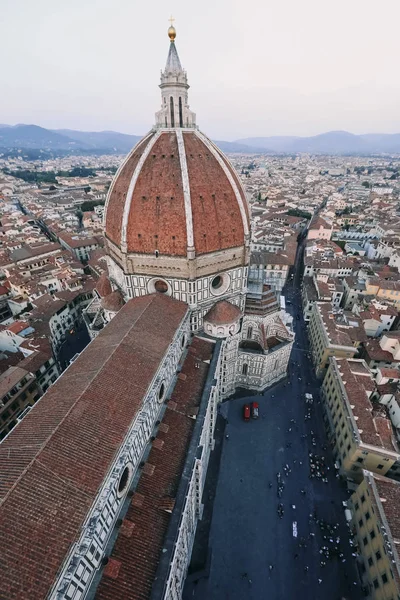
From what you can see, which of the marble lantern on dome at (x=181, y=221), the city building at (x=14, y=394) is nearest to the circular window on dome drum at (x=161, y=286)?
the marble lantern on dome at (x=181, y=221)

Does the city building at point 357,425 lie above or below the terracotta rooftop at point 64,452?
below

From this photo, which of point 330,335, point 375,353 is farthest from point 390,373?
point 330,335

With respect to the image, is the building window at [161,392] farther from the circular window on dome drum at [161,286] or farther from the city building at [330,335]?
the city building at [330,335]

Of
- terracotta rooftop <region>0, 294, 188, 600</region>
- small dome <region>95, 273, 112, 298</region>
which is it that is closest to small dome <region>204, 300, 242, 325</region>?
terracotta rooftop <region>0, 294, 188, 600</region>

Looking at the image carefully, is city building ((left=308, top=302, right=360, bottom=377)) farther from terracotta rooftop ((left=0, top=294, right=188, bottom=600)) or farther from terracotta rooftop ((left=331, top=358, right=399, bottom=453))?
terracotta rooftop ((left=0, top=294, right=188, bottom=600))

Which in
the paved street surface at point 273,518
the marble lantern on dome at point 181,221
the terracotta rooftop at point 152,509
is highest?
the marble lantern on dome at point 181,221
